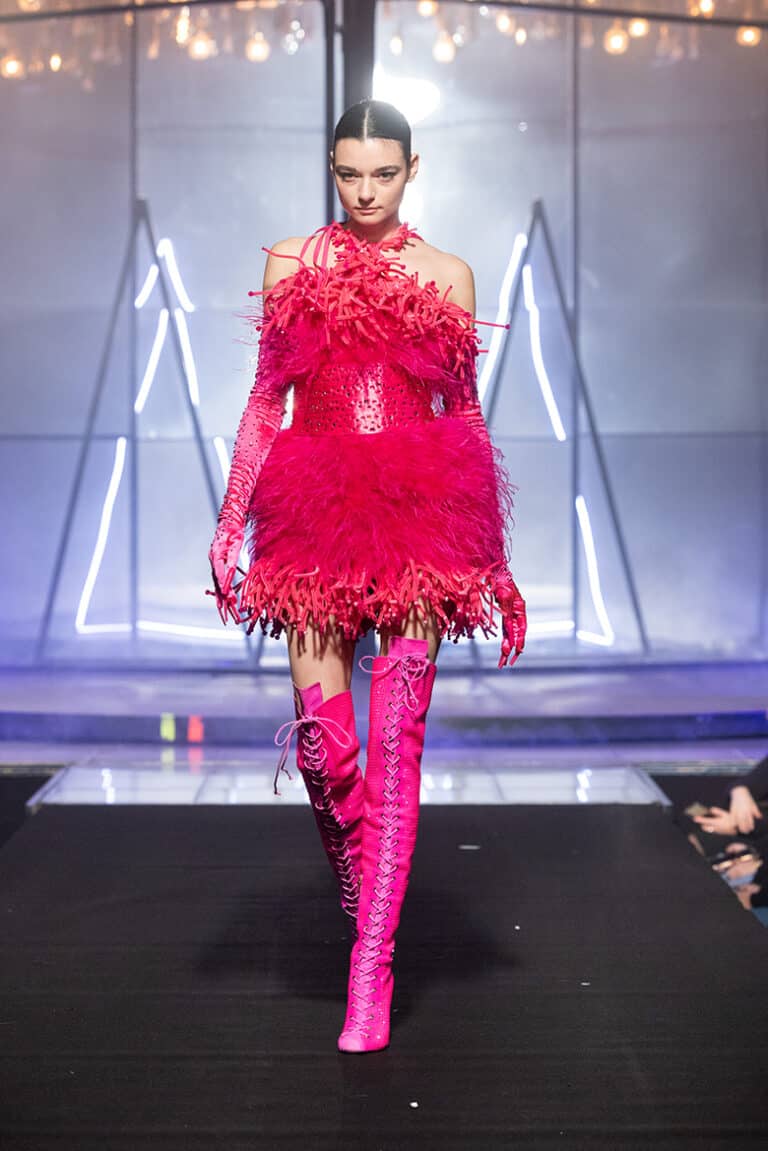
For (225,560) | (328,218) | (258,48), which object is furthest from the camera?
(258,48)

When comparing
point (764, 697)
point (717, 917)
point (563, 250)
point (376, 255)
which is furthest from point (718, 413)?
point (376, 255)

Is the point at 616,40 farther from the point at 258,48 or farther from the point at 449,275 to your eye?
the point at 449,275

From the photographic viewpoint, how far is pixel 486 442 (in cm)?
218

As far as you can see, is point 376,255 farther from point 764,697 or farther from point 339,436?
point 764,697

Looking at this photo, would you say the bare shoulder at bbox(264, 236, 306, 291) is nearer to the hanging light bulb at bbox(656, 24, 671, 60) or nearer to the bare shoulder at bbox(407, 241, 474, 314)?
the bare shoulder at bbox(407, 241, 474, 314)

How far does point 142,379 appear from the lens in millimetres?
5691

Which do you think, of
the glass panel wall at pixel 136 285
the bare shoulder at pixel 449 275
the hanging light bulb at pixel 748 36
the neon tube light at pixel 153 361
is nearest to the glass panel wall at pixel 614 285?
the hanging light bulb at pixel 748 36

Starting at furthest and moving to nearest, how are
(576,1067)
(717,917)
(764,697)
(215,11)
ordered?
(215,11)
(764,697)
(717,917)
(576,1067)

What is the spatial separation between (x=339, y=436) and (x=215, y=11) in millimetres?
4117

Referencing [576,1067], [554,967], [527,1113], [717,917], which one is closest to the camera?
[527,1113]

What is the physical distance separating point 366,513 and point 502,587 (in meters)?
0.25

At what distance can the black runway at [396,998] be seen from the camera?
1732 mm

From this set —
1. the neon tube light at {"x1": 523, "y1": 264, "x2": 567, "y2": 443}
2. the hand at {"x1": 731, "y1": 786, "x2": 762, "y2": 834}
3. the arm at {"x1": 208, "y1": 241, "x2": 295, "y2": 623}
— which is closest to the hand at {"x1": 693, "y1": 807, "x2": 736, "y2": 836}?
the hand at {"x1": 731, "y1": 786, "x2": 762, "y2": 834}

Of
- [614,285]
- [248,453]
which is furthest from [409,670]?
[614,285]
